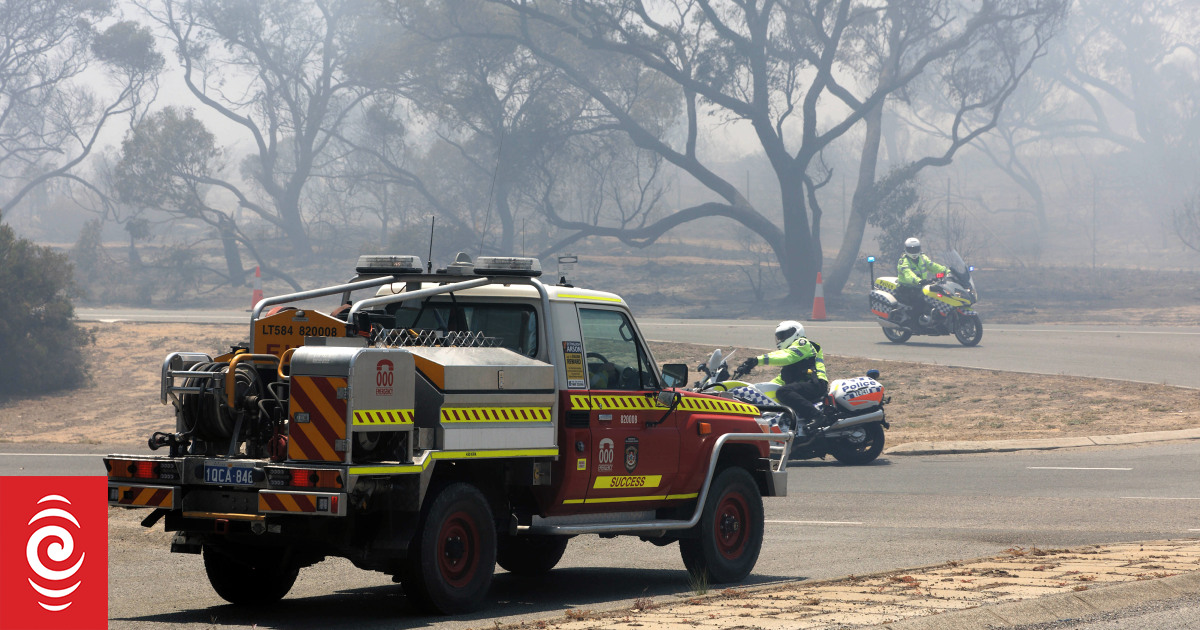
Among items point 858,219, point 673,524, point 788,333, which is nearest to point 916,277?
point 788,333

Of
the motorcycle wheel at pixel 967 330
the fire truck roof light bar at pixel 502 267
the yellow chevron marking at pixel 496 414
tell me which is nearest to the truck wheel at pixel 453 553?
the yellow chevron marking at pixel 496 414

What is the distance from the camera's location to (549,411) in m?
7.79

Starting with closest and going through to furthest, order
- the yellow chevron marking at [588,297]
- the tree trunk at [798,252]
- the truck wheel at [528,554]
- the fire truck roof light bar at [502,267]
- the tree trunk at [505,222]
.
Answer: the fire truck roof light bar at [502,267]
the yellow chevron marking at [588,297]
the truck wheel at [528,554]
the tree trunk at [798,252]
the tree trunk at [505,222]

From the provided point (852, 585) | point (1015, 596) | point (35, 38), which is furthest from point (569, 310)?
point (35, 38)

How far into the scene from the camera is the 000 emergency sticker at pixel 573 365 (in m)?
8.04

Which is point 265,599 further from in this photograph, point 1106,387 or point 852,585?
point 1106,387

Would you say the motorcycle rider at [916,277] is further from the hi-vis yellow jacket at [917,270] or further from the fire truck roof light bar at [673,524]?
the fire truck roof light bar at [673,524]

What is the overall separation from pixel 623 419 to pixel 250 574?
2.62 meters

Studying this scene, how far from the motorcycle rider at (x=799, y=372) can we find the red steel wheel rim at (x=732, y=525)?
5839mm

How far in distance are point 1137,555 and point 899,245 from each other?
1517 inches

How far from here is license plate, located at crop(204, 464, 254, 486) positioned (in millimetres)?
6660

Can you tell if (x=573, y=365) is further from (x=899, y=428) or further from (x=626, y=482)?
(x=899, y=428)

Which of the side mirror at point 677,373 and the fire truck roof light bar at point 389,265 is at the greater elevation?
the fire truck roof light bar at point 389,265

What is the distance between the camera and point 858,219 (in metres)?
46.7
